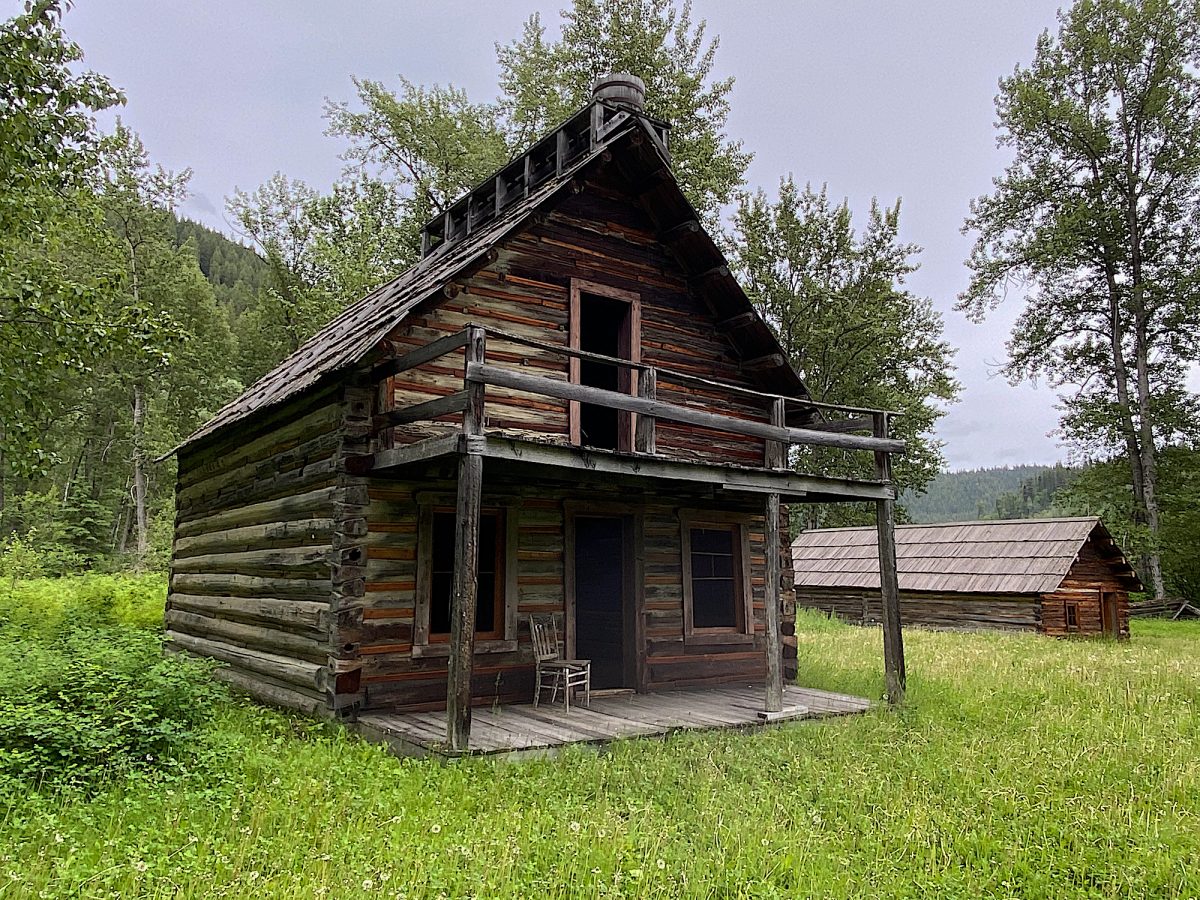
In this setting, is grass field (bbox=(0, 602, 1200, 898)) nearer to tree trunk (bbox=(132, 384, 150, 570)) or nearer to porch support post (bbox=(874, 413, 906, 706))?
porch support post (bbox=(874, 413, 906, 706))

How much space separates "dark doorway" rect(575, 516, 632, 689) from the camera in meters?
11.9

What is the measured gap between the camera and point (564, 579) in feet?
34.7

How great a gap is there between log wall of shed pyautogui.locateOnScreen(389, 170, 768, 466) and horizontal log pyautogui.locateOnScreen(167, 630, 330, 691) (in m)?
2.74

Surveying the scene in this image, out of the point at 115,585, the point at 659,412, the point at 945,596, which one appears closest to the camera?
the point at 659,412

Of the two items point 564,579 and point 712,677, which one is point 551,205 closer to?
point 564,579

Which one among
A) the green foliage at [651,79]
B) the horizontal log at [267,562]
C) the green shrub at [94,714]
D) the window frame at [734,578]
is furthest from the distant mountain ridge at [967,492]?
the green shrub at [94,714]

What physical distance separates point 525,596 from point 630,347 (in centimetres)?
383

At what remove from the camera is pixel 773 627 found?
9516 millimetres

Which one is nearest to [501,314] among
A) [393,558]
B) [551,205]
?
[551,205]

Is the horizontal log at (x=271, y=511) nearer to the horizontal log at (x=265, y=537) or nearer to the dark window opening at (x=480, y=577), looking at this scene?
the horizontal log at (x=265, y=537)

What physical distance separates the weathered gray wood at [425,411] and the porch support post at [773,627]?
4.23 metres

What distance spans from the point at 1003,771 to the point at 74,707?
323 inches

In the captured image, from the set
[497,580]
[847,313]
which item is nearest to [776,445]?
[497,580]

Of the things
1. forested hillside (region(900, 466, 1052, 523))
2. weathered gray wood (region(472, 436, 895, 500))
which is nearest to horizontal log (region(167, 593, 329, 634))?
weathered gray wood (region(472, 436, 895, 500))
